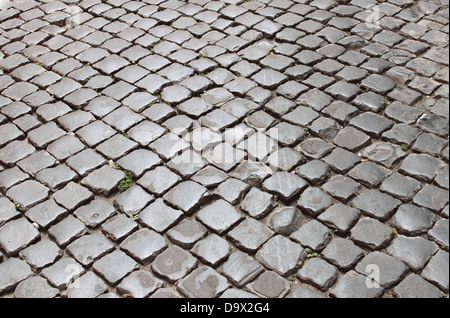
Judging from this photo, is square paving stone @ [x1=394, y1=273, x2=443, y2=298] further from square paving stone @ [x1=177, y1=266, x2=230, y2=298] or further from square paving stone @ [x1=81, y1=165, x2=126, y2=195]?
square paving stone @ [x1=81, y1=165, x2=126, y2=195]

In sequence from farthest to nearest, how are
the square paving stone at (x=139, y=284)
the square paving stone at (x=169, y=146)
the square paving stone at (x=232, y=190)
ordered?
the square paving stone at (x=169, y=146)
the square paving stone at (x=232, y=190)
the square paving stone at (x=139, y=284)

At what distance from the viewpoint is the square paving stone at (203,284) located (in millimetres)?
3148

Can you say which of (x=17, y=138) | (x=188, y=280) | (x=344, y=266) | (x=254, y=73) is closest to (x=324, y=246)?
(x=344, y=266)

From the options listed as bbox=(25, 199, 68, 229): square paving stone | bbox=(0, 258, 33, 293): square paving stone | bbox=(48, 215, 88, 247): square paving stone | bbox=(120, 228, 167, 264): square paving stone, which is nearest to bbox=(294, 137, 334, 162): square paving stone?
bbox=(120, 228, 167, 264): square paving stone

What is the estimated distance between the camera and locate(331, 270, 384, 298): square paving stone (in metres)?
3.07

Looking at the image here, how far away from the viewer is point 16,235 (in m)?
3.58

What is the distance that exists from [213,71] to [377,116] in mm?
1602

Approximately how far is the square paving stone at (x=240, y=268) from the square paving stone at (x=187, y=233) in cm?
28

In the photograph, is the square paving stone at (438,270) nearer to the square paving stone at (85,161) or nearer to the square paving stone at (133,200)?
the square paving stone at (133,200)

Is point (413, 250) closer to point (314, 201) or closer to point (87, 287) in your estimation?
point (314, 201)

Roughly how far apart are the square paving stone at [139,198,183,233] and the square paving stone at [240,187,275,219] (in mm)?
478

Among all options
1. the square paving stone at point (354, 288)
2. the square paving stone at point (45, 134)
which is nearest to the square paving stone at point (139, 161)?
the square paving stone at point (45, 134)

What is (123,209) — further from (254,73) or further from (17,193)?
(254,73)

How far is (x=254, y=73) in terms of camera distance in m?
4.88
